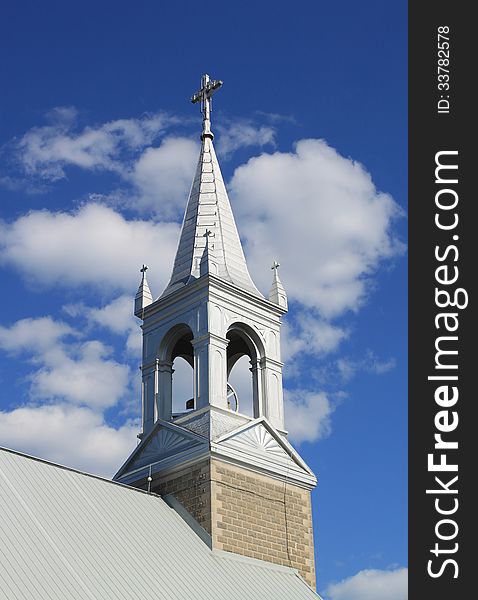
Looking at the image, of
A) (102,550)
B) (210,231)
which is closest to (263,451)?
(210,231)

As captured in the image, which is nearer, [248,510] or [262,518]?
[248,510]

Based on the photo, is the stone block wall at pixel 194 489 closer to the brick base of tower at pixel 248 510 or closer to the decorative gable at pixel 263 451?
the brick base of tower at pixel 248 510

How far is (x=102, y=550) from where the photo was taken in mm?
22062

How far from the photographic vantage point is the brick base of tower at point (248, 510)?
2638 centimetres

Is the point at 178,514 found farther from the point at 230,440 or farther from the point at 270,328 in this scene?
the point at 270,328

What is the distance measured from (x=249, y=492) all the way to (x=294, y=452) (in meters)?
2.54

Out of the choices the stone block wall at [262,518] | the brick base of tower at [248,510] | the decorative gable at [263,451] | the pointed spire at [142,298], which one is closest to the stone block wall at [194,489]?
the brick base of tower at [248,510]

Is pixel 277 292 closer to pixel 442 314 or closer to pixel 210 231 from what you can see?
pixel 210 231

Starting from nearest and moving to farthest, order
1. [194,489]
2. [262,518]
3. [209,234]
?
[194,489] → [262,518] → [209,234]

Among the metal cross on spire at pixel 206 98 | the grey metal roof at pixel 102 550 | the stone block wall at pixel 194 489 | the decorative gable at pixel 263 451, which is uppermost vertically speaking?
the metal cross on spire at pixel 206 98

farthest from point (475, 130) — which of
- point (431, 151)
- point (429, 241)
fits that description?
point (429, 241)

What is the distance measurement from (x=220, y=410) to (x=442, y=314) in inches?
415

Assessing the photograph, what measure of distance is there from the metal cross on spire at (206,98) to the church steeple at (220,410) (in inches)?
96.5

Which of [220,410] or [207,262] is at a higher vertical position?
[207,262]
